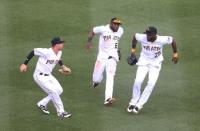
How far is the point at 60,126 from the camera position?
14320mm

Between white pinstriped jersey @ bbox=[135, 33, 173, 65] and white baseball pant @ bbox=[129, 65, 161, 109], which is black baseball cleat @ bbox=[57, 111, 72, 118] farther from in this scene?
white pinstriped jersey @ bbox=[135, 33, 173, 65]

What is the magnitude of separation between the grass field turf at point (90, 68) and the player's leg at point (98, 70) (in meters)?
0.33

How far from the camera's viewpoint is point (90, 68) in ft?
58.4

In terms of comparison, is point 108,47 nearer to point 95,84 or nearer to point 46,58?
point 95,84

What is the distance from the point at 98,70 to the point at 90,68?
1.70 m

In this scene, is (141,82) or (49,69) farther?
(141,82)

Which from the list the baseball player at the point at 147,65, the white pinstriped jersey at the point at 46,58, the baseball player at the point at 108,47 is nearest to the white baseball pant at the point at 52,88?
the white pinstriped jersey at the point at 46,58

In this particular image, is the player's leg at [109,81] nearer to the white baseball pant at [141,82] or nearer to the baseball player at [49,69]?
the white baseball pant at [141,82]

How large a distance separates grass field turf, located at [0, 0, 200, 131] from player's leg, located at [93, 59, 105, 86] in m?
0.33

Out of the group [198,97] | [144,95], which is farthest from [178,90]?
[144,95]

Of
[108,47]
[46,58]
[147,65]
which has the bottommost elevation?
[147,65]

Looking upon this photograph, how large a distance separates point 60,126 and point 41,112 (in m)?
0.89

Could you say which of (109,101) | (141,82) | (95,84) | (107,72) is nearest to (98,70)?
(107,72)

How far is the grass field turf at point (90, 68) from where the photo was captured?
1466 centimetres
